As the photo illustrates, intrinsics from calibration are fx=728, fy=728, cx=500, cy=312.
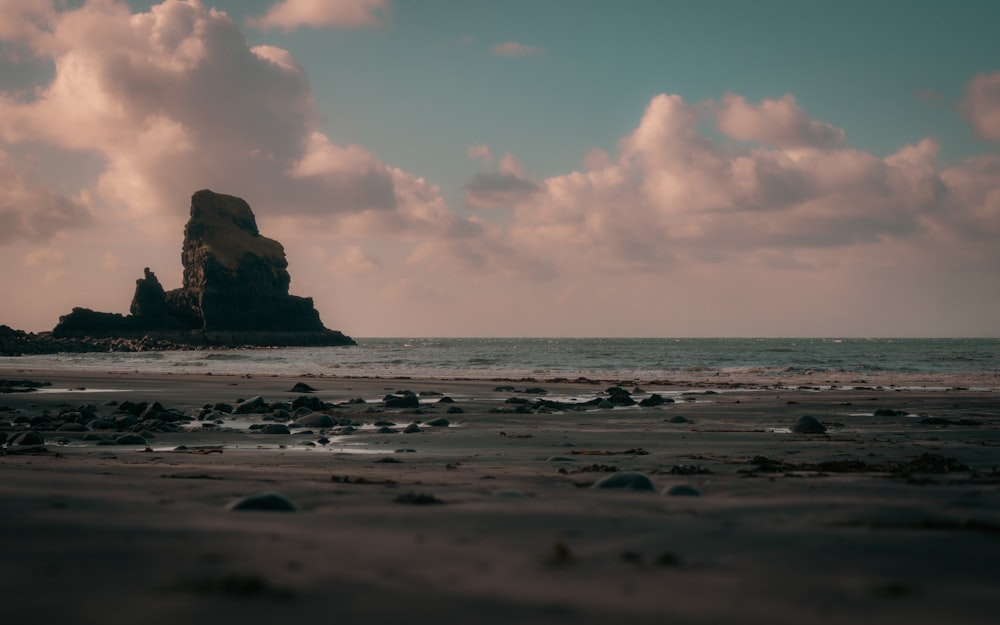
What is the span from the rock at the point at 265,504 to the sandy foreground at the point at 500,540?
2.6 inches

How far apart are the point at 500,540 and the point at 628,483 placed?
1968mm

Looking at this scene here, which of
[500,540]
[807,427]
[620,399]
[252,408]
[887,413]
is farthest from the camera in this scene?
[620,399]

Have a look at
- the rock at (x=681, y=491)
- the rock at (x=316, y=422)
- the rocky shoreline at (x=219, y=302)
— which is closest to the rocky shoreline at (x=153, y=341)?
the rocky shoreline at (x=219, y=302)

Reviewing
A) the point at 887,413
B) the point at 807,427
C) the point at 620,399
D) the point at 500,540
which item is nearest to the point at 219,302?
the point at 620,399

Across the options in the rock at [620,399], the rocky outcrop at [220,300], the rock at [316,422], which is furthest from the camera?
the rocky outcrop at [220,300]

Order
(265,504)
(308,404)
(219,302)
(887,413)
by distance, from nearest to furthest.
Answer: (265,504), (887,413), (308,404), (219,302)

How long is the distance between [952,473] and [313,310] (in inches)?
5289

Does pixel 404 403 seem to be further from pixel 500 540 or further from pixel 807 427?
pixel 500 540

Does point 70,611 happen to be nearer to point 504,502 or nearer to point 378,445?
point 504,502

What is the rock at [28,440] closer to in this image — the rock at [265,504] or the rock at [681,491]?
the rock at [265,504]

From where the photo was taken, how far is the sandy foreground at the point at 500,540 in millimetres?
2730

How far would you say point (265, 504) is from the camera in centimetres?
449

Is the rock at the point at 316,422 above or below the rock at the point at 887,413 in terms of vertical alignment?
below

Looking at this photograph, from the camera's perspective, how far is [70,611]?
2.62 metres
